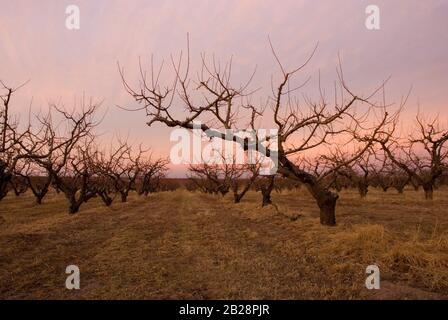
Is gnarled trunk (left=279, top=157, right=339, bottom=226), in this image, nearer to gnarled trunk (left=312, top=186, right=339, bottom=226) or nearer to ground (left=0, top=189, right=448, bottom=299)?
gnarled trunk (left=312, top=186, right=339, bottom=226)

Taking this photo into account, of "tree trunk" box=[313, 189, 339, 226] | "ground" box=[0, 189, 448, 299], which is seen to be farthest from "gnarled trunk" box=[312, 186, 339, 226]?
"ground" box=[0, 189, 448, 299]

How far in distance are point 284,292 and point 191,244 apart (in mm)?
4831

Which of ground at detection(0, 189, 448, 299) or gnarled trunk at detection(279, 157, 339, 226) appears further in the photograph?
gnarled trunk at detection(279, 157, 339, 226)

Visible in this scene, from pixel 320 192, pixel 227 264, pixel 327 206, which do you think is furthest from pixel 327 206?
pixel 227 264

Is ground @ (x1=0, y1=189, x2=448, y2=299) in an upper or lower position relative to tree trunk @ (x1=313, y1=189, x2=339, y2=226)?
lower

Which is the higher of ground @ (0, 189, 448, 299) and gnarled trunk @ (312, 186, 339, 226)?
gnarled trunk @ (312, 186, 339, 226)

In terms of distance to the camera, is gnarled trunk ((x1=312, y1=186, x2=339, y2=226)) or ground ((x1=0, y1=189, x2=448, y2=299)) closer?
ground ((x1=0, y1=189, x2=448, y2=299))

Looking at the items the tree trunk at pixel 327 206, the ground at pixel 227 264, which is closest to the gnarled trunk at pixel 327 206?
the tree trunk at pixel 327 206

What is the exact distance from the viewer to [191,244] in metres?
10.3

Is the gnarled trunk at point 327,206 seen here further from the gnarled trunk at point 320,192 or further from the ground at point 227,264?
the ground at point 227,264

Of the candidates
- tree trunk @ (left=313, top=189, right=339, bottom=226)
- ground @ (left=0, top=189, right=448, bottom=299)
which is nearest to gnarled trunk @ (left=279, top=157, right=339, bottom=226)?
tree trunk @ (left=313, top=189, right=339, bottom=226)

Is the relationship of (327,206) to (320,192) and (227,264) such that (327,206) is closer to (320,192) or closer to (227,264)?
(320,192)
